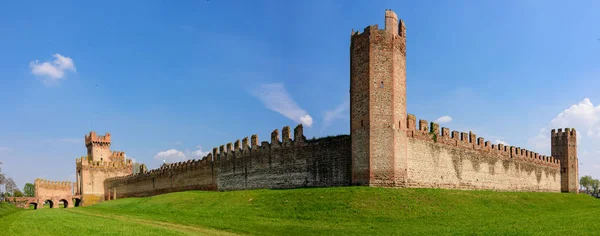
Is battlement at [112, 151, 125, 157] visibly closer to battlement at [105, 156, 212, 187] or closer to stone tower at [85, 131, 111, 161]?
stone tower at [85, 131, 111, 161]

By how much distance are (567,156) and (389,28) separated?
4006 cm

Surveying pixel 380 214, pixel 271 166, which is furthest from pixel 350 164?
pixel 271 166

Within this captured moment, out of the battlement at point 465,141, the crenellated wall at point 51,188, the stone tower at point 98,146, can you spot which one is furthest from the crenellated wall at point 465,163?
the stone tower at point 98,146

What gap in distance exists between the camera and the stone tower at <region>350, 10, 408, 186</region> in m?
28.9

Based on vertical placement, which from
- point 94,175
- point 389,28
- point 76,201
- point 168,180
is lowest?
point 76,201

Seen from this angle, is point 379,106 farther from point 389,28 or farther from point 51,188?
point 51,188

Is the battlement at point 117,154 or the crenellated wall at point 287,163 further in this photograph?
the battlement at point 117,154

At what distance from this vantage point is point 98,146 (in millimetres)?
89438

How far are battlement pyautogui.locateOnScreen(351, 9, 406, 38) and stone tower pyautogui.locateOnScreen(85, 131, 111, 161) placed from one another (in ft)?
238

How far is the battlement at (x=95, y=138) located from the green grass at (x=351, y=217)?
62.2 m

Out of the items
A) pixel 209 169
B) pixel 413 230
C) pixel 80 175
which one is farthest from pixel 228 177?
pixel 80 175

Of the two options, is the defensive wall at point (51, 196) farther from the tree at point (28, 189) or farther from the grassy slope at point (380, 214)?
the tree at point (28, 189)

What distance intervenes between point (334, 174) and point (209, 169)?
21.8 metres

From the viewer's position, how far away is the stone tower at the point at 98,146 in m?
88.6
